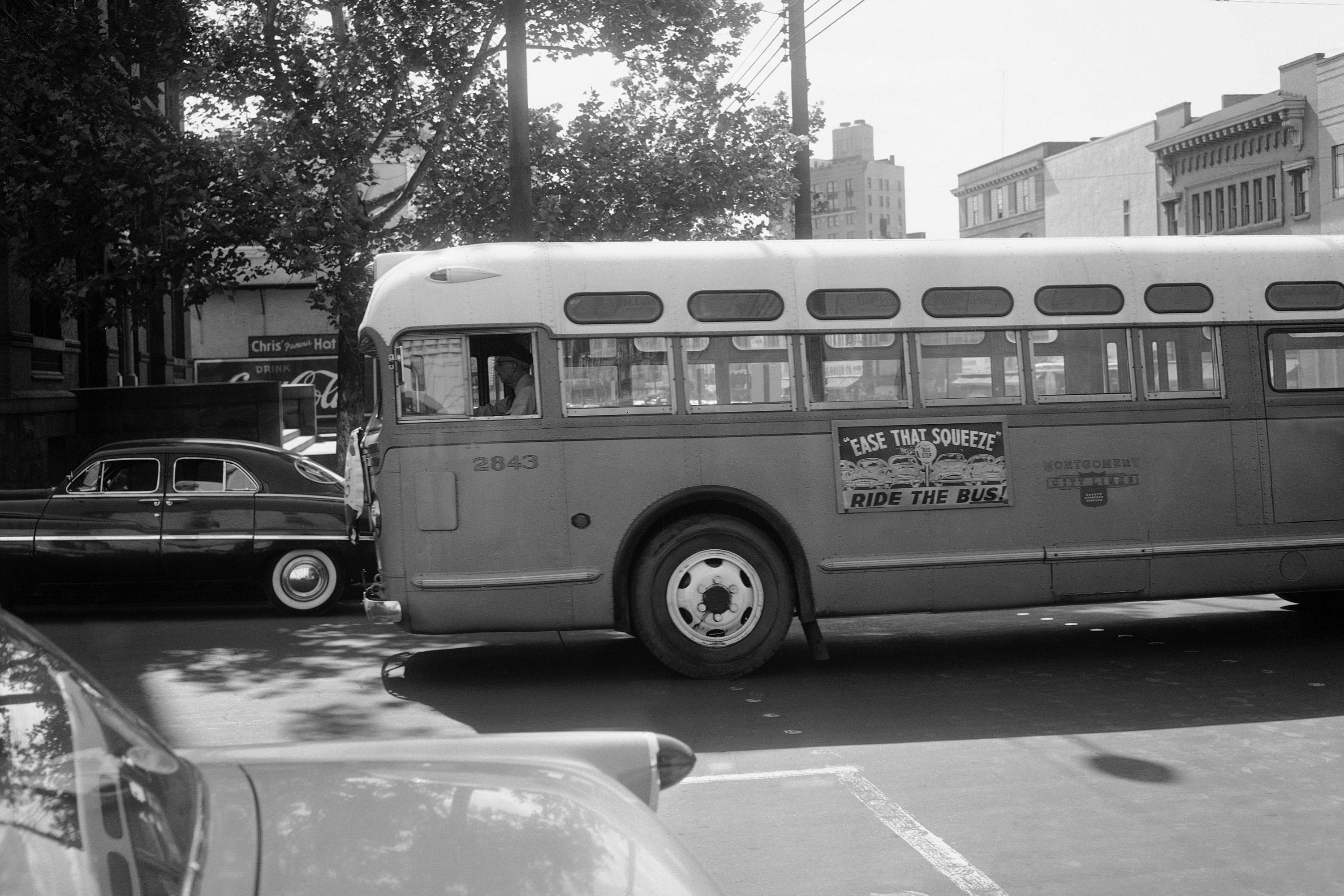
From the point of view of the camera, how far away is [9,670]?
2.01 meters

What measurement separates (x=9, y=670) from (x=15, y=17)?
19683 millimetres

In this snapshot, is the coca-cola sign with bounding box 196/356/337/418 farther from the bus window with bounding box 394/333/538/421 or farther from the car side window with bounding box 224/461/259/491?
the bus window with bounding box 394/333/538/421

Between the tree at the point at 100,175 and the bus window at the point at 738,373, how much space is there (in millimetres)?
9516

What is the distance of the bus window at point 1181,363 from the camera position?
887 centimetres

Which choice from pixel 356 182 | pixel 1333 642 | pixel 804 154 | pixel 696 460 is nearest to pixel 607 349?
pixel 696 460

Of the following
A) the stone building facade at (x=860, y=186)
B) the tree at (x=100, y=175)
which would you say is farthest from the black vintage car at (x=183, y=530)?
the stone building facade at (x=860, y=186)

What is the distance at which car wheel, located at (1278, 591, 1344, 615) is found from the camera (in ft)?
32.9

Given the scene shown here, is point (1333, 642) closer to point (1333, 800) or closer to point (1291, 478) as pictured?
point (1291, 478)

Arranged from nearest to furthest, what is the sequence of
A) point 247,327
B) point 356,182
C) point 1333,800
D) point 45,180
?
point 1333,800 → point 45,180 → point 356,182 → point 247,327

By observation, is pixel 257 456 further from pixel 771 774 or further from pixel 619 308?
pixel 771 774

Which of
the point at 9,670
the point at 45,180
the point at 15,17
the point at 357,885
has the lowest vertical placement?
the point at 357,885

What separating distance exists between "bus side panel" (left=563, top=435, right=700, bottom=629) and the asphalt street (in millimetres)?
599

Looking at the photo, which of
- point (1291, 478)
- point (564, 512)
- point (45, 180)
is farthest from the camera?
point (45, 180)

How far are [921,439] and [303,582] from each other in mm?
6027
